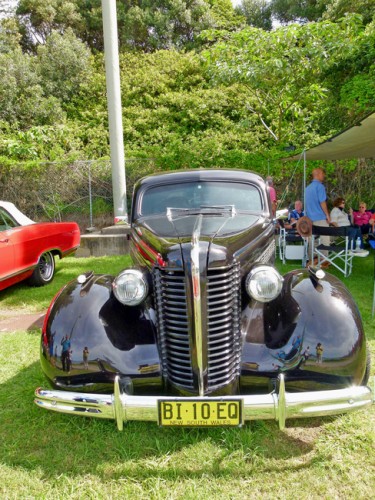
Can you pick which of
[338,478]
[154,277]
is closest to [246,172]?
[154,277]

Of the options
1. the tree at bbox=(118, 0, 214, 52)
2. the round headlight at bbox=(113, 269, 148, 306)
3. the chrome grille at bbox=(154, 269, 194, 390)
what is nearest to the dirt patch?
the round headlight at bbox=(113, 269, 148, 306)

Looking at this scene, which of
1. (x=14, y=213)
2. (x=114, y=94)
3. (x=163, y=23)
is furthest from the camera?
(x=163, y=23)

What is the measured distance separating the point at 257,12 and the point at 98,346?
2612cm

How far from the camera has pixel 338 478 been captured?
7.22 feet

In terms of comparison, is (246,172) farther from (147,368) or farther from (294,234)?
(294,234)

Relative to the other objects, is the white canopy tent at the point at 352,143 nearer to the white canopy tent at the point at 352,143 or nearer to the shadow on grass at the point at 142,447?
the white canopy tent at the point at 352,143

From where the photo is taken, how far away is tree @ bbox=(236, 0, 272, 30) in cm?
2309

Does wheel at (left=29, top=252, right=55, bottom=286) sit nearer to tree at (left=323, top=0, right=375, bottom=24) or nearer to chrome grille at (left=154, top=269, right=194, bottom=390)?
chrome grille at (left=154, top=269, right=194, bottom=390)

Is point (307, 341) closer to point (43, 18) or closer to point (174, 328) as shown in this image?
point (174, 328)

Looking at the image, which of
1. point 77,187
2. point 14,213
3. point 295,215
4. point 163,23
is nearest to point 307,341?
point 14,213

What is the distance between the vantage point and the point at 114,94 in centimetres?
916

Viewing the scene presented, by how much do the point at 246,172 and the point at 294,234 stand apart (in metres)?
3.98

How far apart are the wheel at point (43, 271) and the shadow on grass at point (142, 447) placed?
3.81 m

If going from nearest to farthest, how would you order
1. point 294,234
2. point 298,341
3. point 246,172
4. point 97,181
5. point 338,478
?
point 338,478, point 298,341, point 246,172, point 294,234, point 97,181
